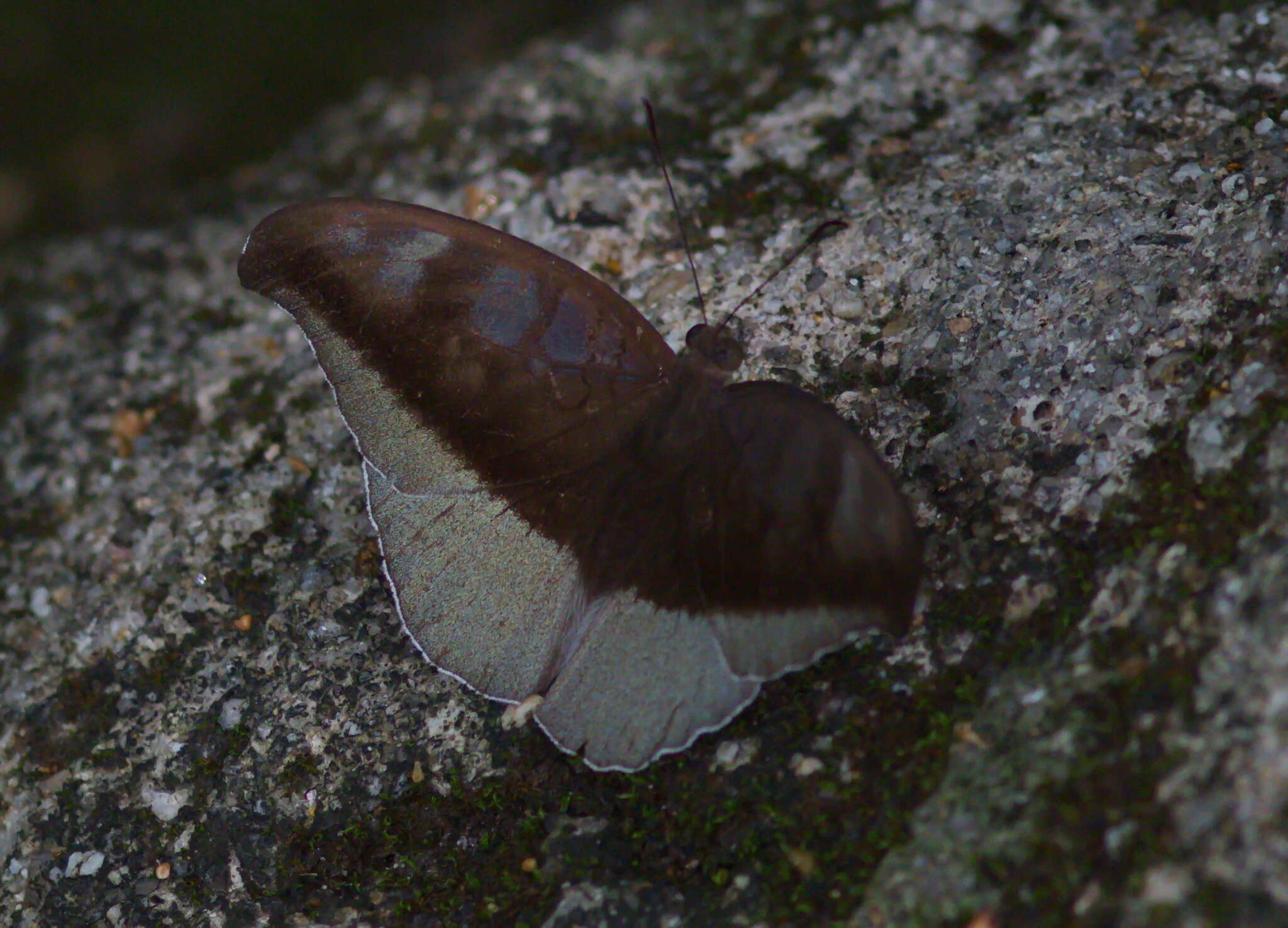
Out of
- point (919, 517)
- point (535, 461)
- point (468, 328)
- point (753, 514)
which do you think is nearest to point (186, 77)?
point (468, 328)

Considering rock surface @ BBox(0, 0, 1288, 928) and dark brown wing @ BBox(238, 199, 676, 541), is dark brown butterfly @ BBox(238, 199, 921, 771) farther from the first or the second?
rock surface @ BBox(0, 0, 1288, 928)

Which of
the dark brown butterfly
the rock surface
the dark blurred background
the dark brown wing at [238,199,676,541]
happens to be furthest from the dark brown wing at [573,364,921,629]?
the dark blurred background

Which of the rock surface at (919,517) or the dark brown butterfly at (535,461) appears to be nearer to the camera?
the rock surface at (919,517)

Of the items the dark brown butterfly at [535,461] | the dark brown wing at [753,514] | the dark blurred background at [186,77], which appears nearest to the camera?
the dark brown wing at [753,514]

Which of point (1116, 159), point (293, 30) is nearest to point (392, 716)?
point (1116, 159)

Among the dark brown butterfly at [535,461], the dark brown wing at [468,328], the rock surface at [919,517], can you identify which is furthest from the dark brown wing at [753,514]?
the rock surface at [919,517]

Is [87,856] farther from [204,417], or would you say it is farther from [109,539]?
[204,417]

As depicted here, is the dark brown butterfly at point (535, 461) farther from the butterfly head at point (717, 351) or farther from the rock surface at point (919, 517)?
the rock surface at point (919, 517)

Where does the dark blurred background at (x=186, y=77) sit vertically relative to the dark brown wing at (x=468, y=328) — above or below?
below
